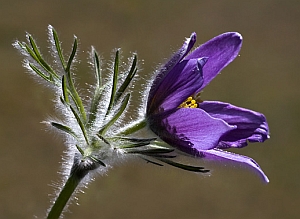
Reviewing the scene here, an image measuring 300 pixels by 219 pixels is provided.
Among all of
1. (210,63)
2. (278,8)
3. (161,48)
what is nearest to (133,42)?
(161,48)

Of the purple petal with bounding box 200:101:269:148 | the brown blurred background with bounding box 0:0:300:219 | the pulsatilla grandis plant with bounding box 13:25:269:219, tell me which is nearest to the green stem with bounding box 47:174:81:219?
the pulsatilla grandis plant with bounding box 13:25:269:219

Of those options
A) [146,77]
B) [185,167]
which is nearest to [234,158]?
[185,167]

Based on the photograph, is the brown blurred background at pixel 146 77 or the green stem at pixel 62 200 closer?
the green stem at pixel 62 200

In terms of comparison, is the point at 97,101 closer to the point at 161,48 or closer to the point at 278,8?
the point at 161,48

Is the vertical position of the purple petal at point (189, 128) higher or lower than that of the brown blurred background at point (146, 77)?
higher

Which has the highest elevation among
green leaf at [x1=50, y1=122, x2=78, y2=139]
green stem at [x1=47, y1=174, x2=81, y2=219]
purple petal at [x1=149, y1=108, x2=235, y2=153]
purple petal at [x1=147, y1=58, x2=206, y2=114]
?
purple petal at [x1=147, y1=58, x2=206, y2=114]

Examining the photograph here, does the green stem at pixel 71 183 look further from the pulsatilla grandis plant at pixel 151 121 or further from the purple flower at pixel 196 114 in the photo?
the purple flower at pixel 196 114

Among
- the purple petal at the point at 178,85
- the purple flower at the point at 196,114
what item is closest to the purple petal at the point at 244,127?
the purple flower at the point at 196,114

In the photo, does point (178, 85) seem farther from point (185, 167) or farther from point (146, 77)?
point (146, 77)

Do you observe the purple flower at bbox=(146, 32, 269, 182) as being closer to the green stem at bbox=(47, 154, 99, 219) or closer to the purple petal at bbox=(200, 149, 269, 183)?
the purple petal at bbox=(200, 149, 269, 183)

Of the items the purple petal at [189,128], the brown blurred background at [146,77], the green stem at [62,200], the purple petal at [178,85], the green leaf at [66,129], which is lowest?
the brown blurred background at [146,77]
